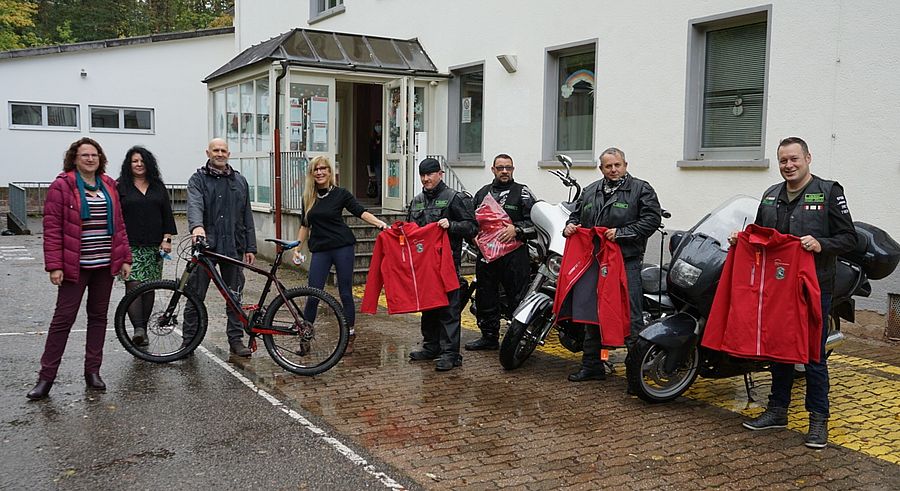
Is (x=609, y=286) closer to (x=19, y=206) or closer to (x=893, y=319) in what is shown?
(x=893, y=319)

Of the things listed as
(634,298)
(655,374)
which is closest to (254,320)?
(634,298)

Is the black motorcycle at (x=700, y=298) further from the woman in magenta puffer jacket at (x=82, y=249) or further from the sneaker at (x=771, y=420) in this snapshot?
the woman in magenta puffer jacket at (x=82, y=249)

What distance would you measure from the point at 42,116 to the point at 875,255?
75.4ft

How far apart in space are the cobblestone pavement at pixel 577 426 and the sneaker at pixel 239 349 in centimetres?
9

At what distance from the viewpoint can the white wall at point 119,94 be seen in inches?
886

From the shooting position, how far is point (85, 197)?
5.82 metres

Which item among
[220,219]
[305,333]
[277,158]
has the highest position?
[277,158]

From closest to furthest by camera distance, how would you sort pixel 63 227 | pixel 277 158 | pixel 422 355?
pixel 63 227
pixel 422 355
pixel 277 158

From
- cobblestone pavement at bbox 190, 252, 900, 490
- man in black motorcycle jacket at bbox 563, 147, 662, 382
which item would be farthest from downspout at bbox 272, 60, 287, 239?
man in black motorcycle jacket at bbox 563, 147, 662, 382

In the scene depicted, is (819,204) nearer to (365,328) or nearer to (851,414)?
(851,414)

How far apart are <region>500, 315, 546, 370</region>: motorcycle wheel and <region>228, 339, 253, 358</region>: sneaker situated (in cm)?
229

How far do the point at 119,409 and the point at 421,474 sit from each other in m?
2.39

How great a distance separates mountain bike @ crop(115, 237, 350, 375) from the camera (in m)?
6.45

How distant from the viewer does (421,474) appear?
4410 mm
